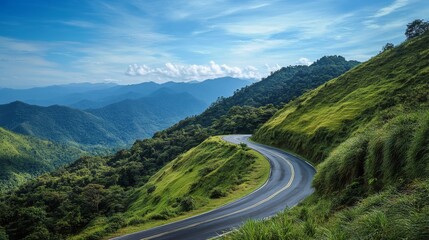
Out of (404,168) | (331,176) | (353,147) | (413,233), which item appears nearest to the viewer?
(413,233)

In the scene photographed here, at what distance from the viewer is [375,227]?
25.0 ft

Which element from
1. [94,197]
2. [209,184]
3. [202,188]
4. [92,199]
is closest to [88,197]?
[94,197]

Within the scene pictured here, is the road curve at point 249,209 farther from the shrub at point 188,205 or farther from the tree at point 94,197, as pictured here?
the tree at point 94,197

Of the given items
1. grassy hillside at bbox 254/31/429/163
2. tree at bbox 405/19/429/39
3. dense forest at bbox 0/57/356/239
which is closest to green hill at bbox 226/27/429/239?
grassy hillside at bbox 254/31/429/163

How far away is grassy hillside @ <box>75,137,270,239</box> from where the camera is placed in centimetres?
2888

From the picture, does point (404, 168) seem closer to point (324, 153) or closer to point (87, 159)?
point (324, 153)

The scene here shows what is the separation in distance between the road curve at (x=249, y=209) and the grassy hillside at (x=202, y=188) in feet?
6.39

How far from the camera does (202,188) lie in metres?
47.8

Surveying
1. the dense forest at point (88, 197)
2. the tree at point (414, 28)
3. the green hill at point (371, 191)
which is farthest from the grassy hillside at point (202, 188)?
the tree at point (414, 28)

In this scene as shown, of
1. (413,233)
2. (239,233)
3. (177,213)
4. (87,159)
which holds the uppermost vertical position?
(413,233)

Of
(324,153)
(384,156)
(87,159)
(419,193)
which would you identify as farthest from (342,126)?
(87,159)

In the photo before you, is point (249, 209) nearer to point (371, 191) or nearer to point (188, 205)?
point (188, 205)

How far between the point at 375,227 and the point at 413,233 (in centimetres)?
100

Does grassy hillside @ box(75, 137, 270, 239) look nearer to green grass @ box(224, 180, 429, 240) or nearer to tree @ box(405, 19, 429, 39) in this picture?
green grass @ box(224, 180, 429, 240)
